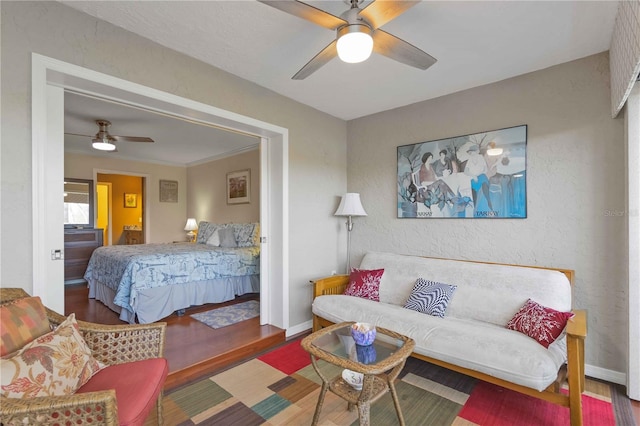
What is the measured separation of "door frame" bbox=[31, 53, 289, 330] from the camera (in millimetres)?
1736

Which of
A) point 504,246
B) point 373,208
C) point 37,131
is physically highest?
point 37,131

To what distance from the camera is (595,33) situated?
6.72ft

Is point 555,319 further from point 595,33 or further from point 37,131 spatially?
point 37,131

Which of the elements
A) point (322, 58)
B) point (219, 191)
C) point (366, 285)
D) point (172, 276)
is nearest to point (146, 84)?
point (322, 58)

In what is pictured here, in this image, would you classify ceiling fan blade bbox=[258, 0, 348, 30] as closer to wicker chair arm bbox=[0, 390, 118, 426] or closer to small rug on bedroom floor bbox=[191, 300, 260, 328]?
wicker chair arm bbox=[0, 390, 118, 426]

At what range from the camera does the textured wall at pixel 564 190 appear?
2.25 metres

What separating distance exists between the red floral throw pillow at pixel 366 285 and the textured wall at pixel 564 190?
62 centimetres

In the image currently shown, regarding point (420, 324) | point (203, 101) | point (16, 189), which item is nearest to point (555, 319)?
point (420, 324)

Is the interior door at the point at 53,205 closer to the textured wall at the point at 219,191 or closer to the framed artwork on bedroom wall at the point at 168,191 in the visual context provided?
the textured wall at the point at 219,191

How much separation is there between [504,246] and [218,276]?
3.41 m

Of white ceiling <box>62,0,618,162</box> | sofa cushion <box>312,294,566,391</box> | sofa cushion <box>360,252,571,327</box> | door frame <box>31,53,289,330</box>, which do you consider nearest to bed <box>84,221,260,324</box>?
door frame <box>31,53,289,330</box>

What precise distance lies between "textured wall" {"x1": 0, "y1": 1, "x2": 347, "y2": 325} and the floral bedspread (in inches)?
55.2

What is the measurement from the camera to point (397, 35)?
2098 millimetres

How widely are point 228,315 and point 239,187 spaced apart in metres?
2.72
